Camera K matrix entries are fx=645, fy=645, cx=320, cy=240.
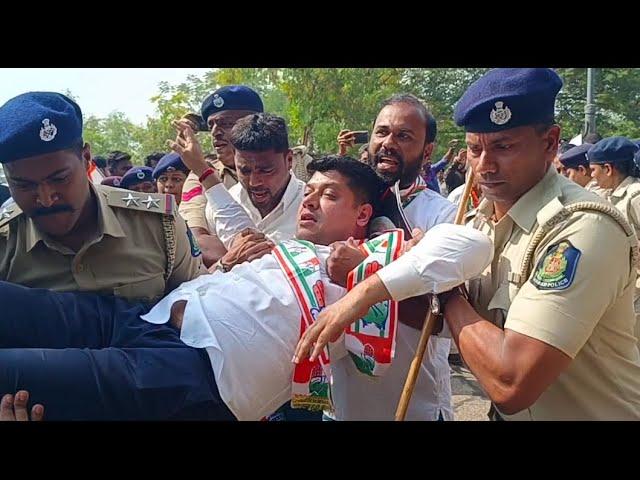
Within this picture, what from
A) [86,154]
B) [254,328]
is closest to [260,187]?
[86,154]

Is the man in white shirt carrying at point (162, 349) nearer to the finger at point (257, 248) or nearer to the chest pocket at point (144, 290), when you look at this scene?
the chest pocket at point (144, 290)

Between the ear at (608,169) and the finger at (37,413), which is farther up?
the finger at (37,413)

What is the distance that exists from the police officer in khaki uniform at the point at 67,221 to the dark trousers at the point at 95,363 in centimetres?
18

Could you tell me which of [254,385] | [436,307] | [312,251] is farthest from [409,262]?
[254,385]

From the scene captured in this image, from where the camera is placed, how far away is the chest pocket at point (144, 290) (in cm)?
232

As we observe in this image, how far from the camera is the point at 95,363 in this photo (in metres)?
1.95

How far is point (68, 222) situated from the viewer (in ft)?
7.37

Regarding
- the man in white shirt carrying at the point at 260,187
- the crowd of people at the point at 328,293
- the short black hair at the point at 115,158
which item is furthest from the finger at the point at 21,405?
the short black hair at the point at 115,158

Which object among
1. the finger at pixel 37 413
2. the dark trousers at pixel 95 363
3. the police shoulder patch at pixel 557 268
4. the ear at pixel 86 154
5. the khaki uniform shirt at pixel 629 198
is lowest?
the khaki uniform shirt at pixel 629 198

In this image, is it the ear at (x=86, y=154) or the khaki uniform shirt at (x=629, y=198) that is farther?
the khaki uniform shirt at (x=629, y=198)

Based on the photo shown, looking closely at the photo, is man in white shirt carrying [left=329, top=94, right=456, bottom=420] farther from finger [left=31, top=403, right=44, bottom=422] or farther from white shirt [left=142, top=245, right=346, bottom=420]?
finger [left=31, top=403, right=44, bottom=422]

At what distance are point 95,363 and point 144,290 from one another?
1.53 feet

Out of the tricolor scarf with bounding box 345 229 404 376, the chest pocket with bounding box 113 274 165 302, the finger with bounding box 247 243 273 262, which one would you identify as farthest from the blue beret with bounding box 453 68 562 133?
the chest pocket with bounding box 113 274 165 302

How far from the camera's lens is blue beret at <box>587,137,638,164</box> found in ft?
20.4
